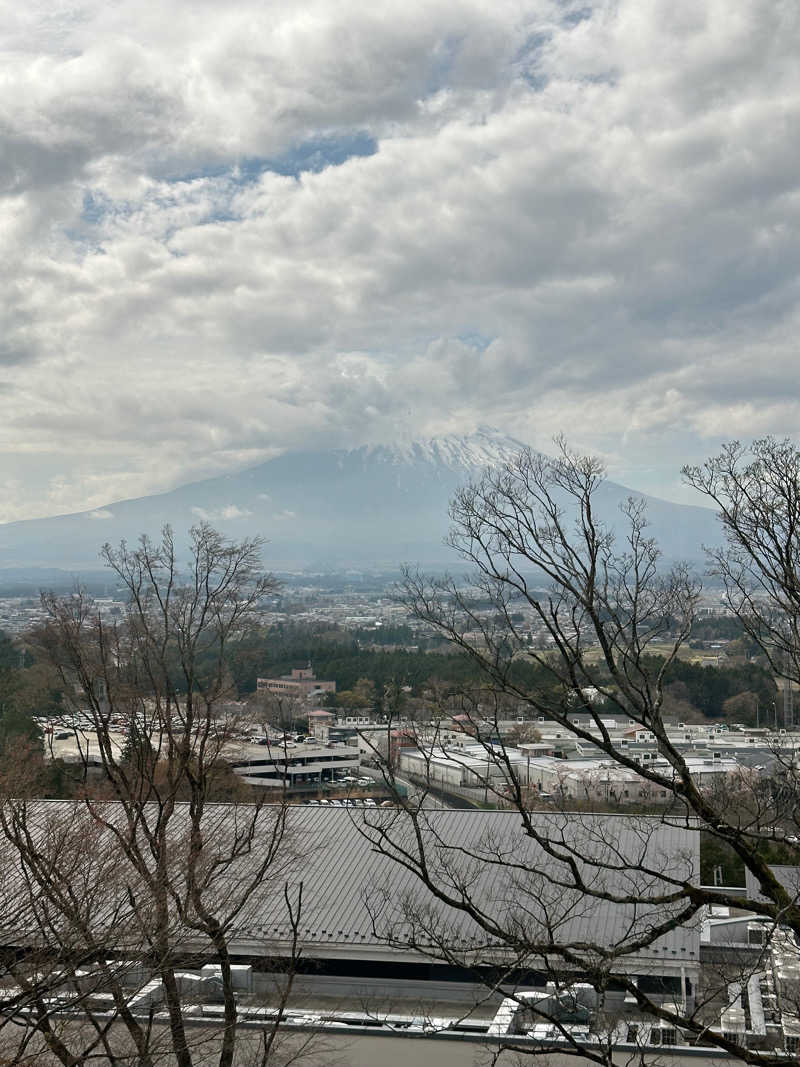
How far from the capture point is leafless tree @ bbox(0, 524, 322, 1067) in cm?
656

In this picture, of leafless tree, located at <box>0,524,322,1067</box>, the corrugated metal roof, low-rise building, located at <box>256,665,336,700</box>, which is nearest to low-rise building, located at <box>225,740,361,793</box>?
low-rise building, located at <box>256,665,336,700</box>

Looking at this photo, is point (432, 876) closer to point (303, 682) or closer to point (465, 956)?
point (465, 956)

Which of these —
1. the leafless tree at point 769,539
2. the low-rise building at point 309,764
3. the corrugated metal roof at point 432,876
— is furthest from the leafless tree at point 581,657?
the low-rise building at point 309,764

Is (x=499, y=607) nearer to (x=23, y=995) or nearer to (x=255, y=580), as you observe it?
(x=23, y=995)

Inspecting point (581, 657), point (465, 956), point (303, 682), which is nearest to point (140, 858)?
point (465, 956)

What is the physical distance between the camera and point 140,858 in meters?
8.06

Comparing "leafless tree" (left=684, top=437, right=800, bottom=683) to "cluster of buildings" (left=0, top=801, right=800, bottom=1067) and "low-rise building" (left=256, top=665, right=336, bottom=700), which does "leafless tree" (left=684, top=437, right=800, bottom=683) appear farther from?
"low-rise building" (left=256, top=665, right=336, bottom=700)

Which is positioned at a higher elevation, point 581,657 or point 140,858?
point 581,657

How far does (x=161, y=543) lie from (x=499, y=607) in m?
5.42

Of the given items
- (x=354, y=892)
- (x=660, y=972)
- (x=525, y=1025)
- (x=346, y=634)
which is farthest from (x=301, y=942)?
(x=346, y=634)

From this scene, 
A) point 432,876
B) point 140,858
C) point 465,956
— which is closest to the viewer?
point 140,858

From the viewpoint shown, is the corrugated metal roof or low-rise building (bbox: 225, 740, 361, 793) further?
low-rise building (bbox: 225, 740, 361, 793)

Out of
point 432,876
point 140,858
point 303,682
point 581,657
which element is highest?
point 581,657

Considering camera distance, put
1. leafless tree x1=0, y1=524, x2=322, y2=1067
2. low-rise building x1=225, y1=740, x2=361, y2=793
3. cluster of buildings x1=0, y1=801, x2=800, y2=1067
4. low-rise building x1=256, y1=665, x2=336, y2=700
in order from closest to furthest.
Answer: leafless tree x1=0, y1=524, x2=322, y2=1067 < cluster of buildings x1=0, y1=801, x2=800, y2=1067 < low-rise building x1=225, y1=740, x2=361, y2=793 < low-rise building x1=256, y1=665, x2=336, y2=700
